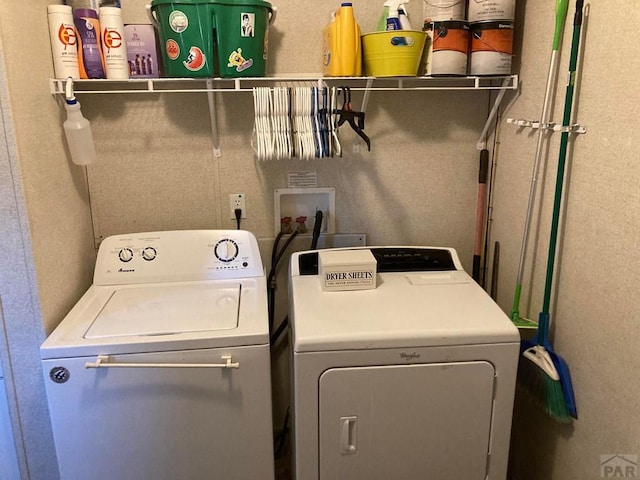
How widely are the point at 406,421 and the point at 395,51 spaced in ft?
3.76

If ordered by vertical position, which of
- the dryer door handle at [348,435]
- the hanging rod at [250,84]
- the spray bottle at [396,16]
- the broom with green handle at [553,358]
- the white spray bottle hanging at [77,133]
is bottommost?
the dryer door handle at [348,435]

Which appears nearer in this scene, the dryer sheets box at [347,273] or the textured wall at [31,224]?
the textured wall at [31,224]

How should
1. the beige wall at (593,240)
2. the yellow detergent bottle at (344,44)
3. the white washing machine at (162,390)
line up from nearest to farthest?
the beige wall at (593,240) < the white washing machine at (162,390) < the yellow detergent bottle at (344,44)

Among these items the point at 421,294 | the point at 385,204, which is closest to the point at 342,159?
the point at 385,204

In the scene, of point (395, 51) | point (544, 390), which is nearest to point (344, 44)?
point (395, 51)

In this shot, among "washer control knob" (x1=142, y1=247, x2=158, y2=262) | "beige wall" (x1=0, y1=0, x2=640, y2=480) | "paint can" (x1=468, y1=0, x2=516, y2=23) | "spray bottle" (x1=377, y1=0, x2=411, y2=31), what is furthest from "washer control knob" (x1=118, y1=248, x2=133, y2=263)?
"paint can" (x1=468, y1=0, x2=516, y2=23)

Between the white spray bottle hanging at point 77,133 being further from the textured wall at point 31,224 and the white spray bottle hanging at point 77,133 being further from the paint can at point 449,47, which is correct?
the paint can at point 449,47

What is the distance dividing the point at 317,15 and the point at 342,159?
1.74 feet

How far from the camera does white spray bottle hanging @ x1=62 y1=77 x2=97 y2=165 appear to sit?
174 centimetres

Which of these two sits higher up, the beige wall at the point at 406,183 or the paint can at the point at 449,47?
the paint can at the point at 449,47

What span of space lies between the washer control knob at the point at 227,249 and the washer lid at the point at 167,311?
116mm

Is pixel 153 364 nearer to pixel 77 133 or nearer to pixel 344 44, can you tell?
pixel 77 133

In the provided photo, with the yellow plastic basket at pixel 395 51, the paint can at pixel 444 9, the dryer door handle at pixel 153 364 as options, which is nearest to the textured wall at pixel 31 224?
the dryer door handle at pixel 153 364

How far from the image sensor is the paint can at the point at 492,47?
1.78m
